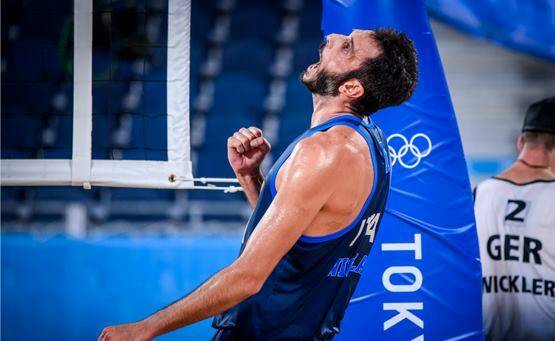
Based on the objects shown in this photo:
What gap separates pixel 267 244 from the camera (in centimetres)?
180

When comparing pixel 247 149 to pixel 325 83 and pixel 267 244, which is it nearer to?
pixel 325 83

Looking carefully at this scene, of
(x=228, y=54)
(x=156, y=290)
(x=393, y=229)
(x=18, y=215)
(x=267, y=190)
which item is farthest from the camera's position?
(x=228, y=54)

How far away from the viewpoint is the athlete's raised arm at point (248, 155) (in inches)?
96.3

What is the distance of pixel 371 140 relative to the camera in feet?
6.79

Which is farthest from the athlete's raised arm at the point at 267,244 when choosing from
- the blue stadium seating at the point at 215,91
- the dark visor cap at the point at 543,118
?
the blue stadium seating at the point at 215,91

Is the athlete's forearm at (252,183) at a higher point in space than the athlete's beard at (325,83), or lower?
lower

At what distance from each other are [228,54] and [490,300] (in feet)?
26.9

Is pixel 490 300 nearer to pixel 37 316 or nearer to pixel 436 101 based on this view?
pixel 436 101

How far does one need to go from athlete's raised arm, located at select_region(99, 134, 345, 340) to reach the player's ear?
0.31 metres

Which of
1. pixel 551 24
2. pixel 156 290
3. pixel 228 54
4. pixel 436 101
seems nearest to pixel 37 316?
pixel 156 290

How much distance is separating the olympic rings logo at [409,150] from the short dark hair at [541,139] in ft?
3.03

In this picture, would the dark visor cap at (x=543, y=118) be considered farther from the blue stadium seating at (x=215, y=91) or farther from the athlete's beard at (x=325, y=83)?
the blue stadium seating at (x=215, y=91)

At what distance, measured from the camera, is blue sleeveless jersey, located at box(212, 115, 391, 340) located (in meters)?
1.99

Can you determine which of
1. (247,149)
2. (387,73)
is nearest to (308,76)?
(387,73)
